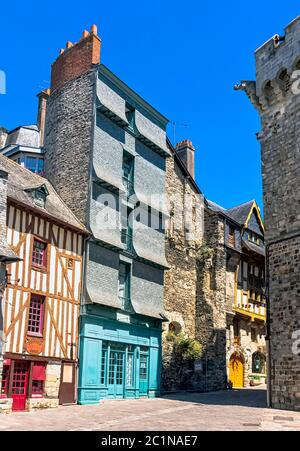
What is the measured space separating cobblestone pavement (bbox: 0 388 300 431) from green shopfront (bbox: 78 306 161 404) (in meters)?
0.86

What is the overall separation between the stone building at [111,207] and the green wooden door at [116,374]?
0.11 ft

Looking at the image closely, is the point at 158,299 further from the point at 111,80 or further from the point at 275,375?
the point at 111,80

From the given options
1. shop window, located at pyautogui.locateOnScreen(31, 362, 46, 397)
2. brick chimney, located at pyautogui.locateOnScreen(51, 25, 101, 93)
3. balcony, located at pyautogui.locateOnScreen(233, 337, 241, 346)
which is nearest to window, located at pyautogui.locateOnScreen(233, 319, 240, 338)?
balcony, located at pyautogui.locateOnScreen(233, 337, 241, 346)

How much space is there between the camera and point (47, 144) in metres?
21.4

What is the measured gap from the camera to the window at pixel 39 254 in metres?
16.1

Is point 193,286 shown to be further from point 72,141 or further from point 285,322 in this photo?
point 285,322

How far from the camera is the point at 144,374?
781 inches

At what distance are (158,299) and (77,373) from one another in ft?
17.8

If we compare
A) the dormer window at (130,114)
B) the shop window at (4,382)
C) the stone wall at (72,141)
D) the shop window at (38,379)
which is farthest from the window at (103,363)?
the dormer window at (130,114)

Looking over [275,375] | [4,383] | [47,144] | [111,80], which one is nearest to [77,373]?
[4,383]

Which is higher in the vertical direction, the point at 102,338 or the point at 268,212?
the point at 268,212

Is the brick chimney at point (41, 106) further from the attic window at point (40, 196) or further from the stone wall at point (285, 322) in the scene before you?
the stone wall at point (285, 322)

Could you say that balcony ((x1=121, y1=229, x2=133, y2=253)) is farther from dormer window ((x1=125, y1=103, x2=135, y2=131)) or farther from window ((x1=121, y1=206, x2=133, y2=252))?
dormer window ((x1=125, y1=103, x2=135, y2=131))

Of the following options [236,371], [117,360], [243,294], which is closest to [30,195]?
[117,360]
